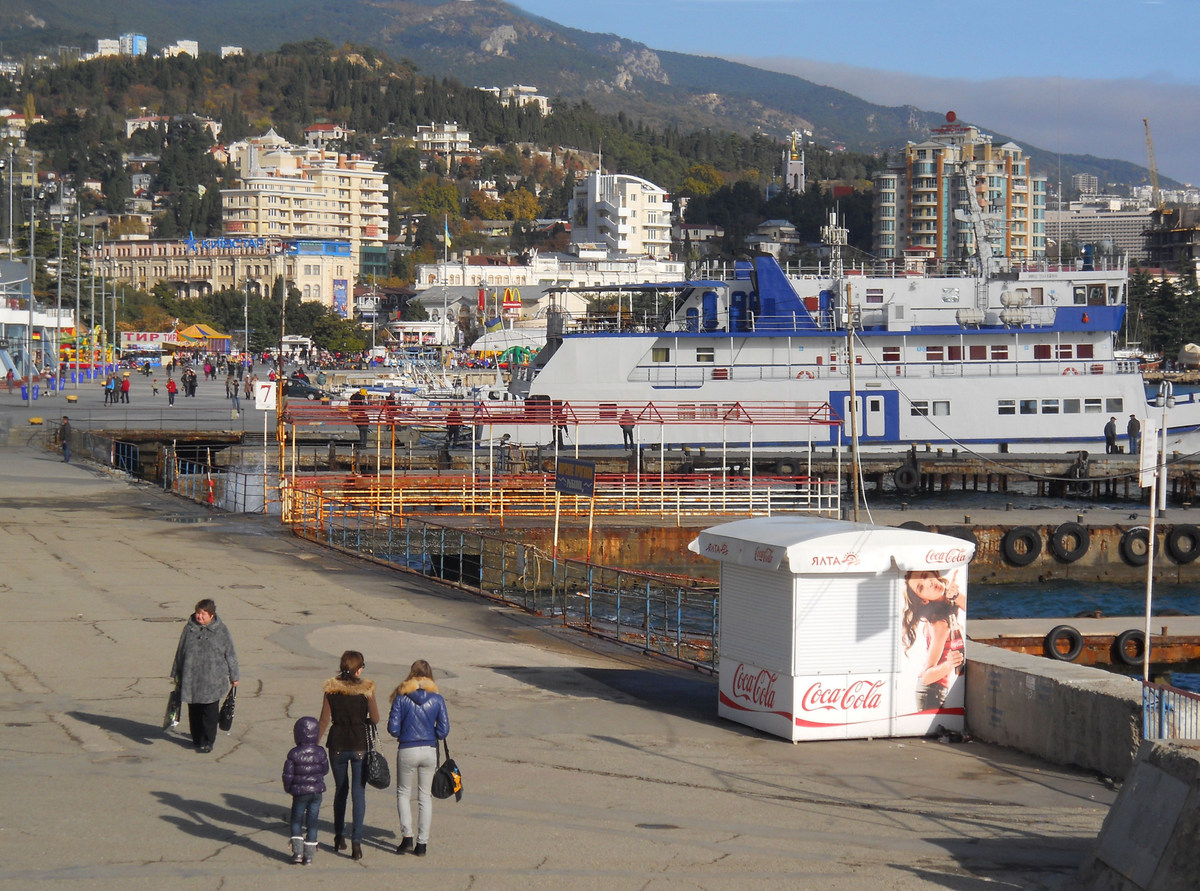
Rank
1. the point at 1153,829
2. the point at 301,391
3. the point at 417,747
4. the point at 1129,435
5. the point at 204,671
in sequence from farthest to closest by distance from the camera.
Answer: the point at 301,391 → the point at 1129,435 → the point at 204,671 → the point at 417,747 → the point at 1153,829

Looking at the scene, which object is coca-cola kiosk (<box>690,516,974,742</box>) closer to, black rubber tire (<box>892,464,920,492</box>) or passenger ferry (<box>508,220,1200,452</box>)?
black rubber tire (<box>892,464,920,492</box>)

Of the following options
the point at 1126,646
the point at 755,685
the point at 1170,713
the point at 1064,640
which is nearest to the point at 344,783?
the point at 755,685

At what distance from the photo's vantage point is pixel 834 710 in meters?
12.8

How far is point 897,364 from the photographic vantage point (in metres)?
48.5

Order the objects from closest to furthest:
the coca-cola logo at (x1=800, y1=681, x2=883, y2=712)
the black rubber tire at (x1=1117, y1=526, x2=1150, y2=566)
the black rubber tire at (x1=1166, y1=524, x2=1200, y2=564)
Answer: the coca-cola logo at (x1=800, y1=681, x2=883, y2=712), the black rubber tire at (x1=1117, y1=526, x2=1150, y2=566), the black rubber tire at (x1=1166, y1=524, x2=1200, y2=564)

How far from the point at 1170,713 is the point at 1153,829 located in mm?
2782

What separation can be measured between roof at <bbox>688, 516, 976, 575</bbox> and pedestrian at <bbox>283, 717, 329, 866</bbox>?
495 cm

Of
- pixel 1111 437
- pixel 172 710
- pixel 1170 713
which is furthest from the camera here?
pixel 1111 437

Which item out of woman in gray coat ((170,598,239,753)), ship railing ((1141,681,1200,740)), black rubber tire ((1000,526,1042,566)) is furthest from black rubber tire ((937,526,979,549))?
woman in gray coat ((170,598,239,753))

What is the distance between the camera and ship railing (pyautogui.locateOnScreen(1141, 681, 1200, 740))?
34.7 feet

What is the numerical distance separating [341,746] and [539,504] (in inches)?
914

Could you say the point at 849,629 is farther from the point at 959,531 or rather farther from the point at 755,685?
the point at 959,531

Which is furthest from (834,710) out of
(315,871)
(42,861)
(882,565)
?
(42,861)

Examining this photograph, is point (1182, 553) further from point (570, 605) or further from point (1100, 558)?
point (570, 605)
